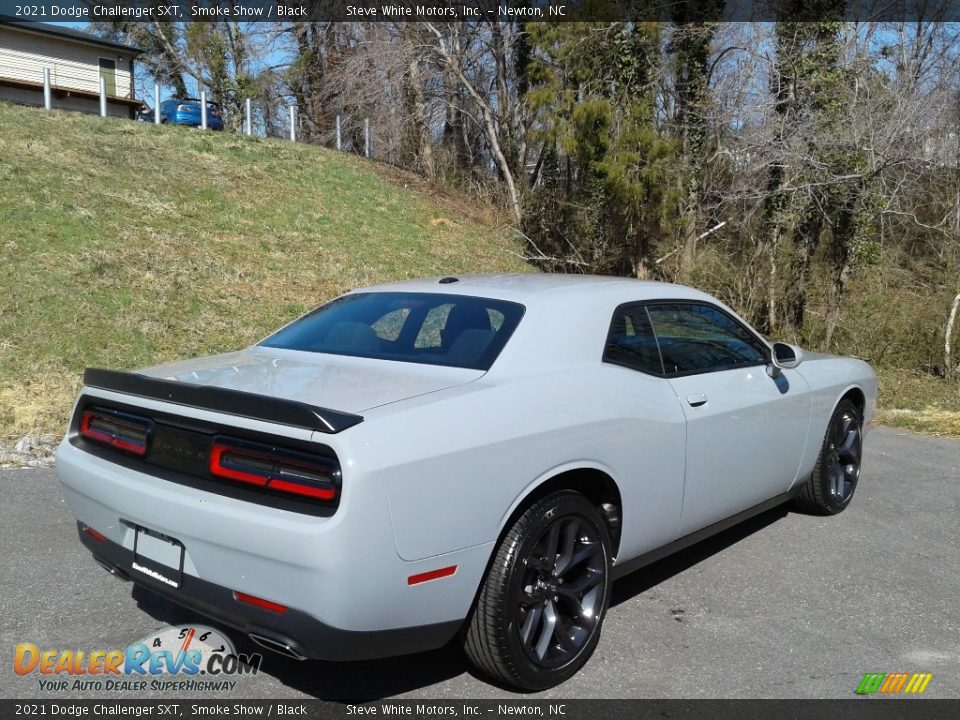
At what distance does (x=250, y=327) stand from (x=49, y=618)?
8.73 meters

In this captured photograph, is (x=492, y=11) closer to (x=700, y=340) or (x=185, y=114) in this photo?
(x=185, y=114)

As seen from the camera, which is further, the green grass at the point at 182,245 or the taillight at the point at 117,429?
the green grass at the point at 182,245

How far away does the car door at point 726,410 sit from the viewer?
13.2 feet

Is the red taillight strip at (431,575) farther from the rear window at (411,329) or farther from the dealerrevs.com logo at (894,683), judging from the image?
the dealerrevs.com logo at (894,683)

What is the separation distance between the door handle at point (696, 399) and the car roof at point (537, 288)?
21.4 inches

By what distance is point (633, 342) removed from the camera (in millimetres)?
3975

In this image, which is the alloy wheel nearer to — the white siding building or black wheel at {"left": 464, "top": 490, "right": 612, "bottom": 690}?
black wheel at {"left": 464, "top": 490, "right": 612, "bottom": 690}

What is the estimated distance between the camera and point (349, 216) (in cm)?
1894

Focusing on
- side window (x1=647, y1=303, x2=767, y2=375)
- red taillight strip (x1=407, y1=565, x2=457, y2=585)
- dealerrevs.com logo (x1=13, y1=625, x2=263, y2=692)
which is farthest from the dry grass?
dealerrevs.com logo (x1=13, y1=625, x2=263, y2=692)

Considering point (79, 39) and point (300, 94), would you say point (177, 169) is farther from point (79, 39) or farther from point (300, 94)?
point (79, 39)

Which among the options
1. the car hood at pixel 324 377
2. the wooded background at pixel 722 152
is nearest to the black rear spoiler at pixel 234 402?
the car hood at pixel 324 377

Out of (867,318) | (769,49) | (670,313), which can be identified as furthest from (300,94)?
(670,313)

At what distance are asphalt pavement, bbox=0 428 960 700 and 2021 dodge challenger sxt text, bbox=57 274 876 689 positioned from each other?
1.07ft

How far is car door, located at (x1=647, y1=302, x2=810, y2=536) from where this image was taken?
13.2 feet
